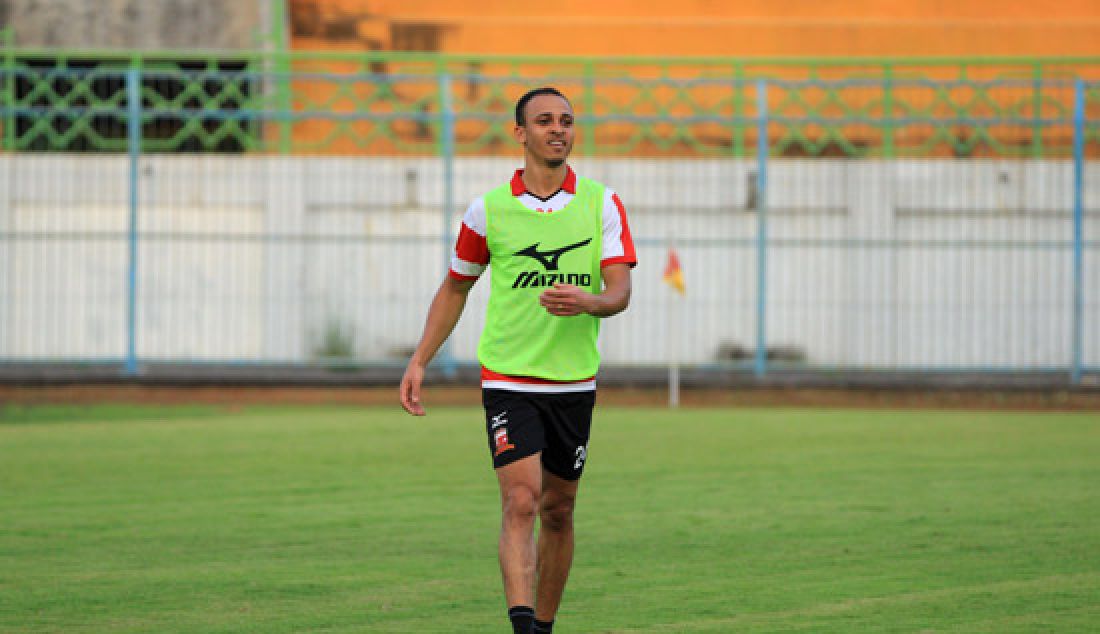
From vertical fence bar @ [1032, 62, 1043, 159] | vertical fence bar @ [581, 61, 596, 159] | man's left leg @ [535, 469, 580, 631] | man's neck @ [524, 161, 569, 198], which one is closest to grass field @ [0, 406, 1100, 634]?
man's left leg @ [535, 469, 580, 631]

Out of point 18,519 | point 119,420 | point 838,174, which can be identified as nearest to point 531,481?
point 18,519

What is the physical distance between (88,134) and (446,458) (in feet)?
34.3

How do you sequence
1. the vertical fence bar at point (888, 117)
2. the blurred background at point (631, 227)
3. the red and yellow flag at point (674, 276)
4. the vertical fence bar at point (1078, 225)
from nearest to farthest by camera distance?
the red and yellow flag at point (674, 276), the vertical fence bar at point (1078, 225), the blurred background at point (631, 227), the vertical fence bar at point (888, 117)

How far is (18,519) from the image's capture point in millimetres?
10031

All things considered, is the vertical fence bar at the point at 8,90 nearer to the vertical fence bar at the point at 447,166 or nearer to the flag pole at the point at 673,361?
the vertical fence bar at the point at 447,166

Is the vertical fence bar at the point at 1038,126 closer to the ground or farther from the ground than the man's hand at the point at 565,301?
farther from the ground

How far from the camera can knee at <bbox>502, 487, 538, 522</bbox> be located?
5902 mm

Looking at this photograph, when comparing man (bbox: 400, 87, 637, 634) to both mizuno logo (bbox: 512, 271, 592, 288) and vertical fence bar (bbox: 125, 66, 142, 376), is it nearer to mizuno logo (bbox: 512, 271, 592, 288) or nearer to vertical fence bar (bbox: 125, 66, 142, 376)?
mizuno logo (bbox: 512, 271, 592, 288)

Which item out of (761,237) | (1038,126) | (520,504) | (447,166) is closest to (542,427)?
(520,504)

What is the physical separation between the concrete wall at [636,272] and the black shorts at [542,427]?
48.6 feet

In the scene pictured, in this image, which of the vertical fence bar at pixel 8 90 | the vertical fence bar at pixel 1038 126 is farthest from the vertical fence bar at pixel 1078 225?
the vertical fence bar at pixel 8 90

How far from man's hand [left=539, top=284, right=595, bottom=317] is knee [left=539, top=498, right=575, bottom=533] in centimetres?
78

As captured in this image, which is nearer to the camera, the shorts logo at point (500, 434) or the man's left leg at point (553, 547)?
the shorts logo at point (500, 434)

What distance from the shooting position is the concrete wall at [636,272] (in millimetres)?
21484
